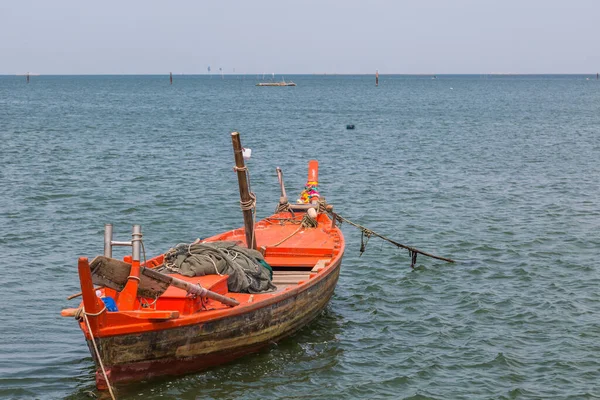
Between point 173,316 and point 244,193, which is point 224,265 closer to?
point 244,193

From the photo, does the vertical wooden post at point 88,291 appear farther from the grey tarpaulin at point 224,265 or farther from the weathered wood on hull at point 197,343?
the grey tarpaulin at point 224,265

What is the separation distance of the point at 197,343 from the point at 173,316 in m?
0.94

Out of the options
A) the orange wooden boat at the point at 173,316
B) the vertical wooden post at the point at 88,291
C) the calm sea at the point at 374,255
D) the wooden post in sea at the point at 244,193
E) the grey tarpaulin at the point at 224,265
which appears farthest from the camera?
the wooden post in sea at the point at 244,193

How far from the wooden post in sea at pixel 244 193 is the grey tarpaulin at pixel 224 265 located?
43.0 inches

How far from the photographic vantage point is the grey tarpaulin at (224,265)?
13.8m

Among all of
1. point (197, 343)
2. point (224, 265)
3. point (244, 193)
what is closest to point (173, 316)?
point (197, 343)

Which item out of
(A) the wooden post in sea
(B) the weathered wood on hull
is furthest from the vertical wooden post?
(A) the wooden post in sea

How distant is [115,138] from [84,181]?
21.7 meters

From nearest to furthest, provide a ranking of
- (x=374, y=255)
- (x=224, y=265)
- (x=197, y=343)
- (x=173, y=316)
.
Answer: (x=173, y=316)
(x=197, y=343)
(x=224, y=265)
(x=374, y=255)

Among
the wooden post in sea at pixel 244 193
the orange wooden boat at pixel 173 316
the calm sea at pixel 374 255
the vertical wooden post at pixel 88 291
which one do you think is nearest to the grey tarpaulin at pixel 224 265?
the orange wooden boat at pixel 173 316

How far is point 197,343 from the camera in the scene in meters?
12.4

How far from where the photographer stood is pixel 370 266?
68.4ft

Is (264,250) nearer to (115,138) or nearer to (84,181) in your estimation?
(84,181)

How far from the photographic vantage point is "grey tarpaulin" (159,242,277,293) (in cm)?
1381
